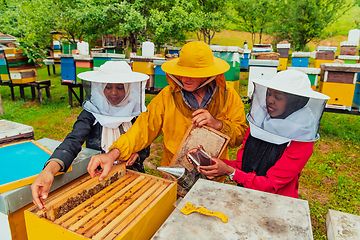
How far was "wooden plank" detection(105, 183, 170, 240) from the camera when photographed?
867 millimetres

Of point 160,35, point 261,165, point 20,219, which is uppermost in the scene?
point 160,35

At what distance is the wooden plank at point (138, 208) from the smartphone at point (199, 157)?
0.31 metres

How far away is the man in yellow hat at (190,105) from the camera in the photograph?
1.70 m

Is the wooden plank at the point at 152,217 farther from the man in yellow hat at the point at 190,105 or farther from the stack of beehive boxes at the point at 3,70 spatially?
the stack of beehive boxes at the point at 3,70

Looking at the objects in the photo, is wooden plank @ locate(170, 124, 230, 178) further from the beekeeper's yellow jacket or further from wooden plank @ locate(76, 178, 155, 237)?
wooden plank @ locate(76, 178, 155, 237)

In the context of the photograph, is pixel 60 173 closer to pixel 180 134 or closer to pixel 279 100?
pixel 180 134

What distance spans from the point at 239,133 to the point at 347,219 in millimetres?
896

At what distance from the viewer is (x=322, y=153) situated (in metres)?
4.85

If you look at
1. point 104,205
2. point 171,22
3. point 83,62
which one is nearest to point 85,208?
point 104,205

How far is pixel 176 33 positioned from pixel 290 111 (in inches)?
434

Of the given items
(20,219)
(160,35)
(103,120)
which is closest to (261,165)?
(103,120)

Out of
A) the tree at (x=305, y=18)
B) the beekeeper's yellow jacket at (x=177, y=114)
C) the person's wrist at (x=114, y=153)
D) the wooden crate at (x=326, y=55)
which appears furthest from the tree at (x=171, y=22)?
the person's wrist at (x=114, y=153)

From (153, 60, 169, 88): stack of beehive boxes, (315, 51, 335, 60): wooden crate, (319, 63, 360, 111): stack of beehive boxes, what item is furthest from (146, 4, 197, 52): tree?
(319, 63, 360, 111): stack of beehive boxes

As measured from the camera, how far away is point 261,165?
68.3 inches
